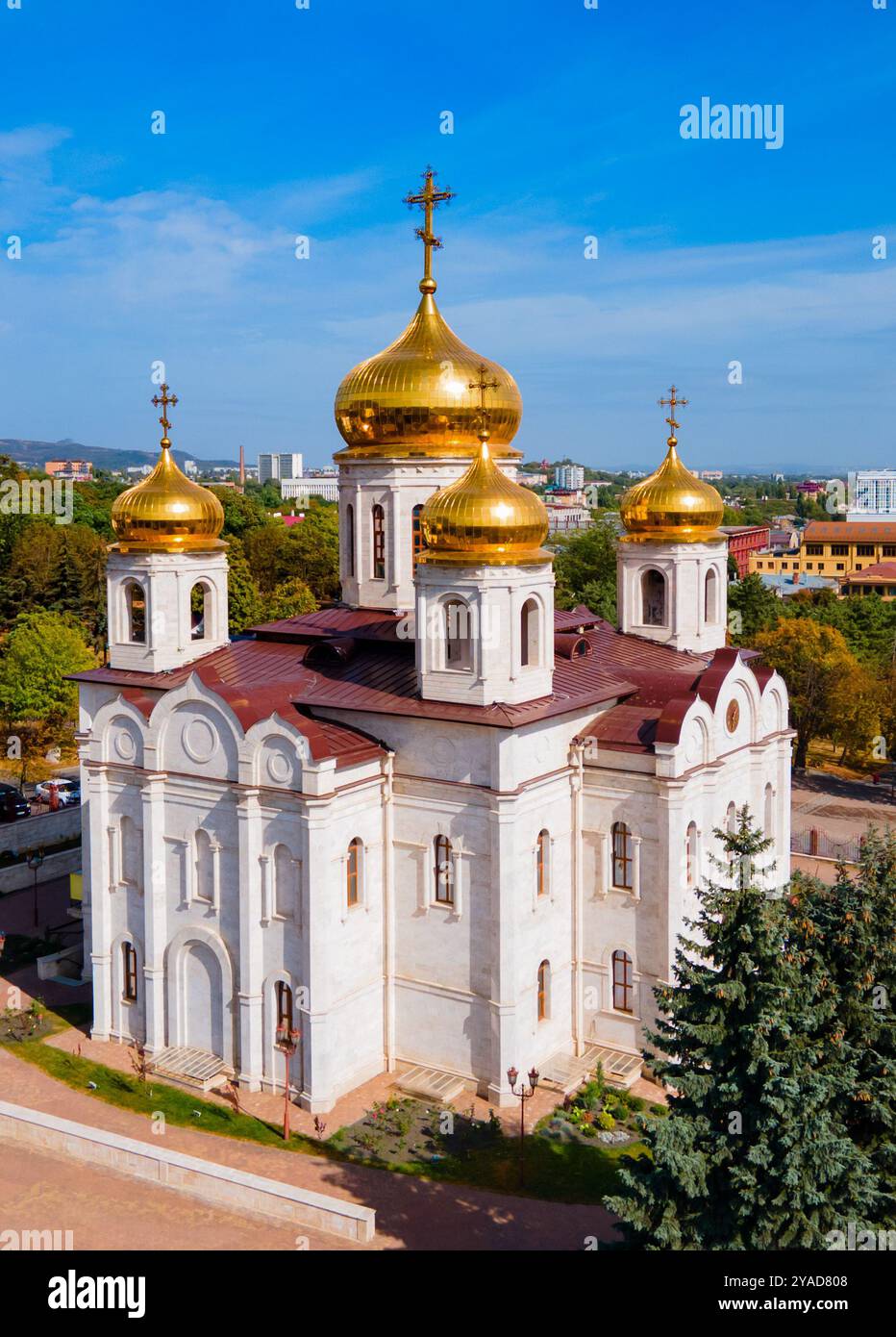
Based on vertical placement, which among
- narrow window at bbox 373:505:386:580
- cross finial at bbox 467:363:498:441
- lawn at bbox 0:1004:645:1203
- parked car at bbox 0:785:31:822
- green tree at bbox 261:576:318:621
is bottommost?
lawn at bbox 0:1004:645:1203

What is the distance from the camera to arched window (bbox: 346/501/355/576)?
24000 millimetres

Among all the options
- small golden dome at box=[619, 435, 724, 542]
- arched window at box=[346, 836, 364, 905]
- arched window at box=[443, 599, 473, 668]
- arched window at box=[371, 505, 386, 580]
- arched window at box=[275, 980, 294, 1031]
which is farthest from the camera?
small golden dome at box=[619, 435, 724, 542]

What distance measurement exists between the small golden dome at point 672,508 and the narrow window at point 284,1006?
11597mm

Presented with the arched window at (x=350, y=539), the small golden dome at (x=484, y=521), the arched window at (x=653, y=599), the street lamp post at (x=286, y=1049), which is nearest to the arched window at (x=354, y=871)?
the street lamp post at (x=286, y=1049)

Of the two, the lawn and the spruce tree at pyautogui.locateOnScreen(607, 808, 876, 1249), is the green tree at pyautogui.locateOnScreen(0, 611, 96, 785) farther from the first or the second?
the spruce tree at pyautogui.locateOnScreen(607, 808, 876, 1249)

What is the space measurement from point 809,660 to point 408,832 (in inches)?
1002

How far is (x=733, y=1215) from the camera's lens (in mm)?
13156

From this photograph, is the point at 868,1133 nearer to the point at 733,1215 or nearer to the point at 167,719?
the point at 733,1215

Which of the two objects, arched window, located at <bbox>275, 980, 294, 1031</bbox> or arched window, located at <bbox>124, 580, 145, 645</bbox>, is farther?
arched window, located at <bbox>124, 580, 145, 645</bbox>

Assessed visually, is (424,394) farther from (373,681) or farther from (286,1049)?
(286,1049)

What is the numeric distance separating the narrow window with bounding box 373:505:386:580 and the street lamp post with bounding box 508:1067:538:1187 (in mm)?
9389

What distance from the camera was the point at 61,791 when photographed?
3862cm

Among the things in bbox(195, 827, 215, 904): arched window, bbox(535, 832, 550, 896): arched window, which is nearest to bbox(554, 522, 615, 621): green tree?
bbox(535, 832, 550, 896): arched window
